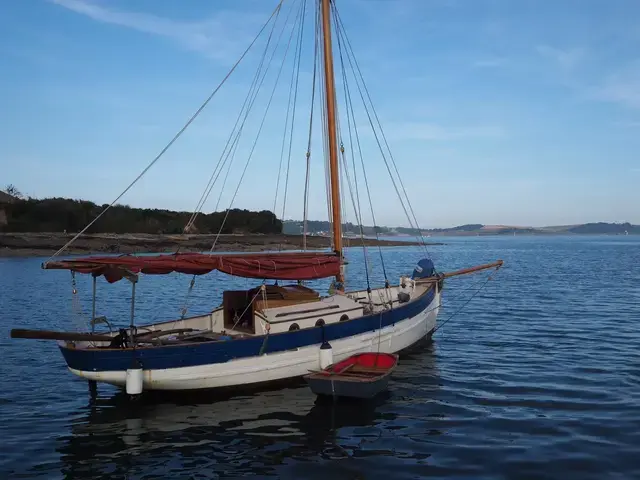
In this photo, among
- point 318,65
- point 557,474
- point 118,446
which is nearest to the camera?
point 557,474

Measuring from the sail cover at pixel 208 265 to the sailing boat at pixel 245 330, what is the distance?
0.10ft

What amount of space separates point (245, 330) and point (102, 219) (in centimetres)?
11972

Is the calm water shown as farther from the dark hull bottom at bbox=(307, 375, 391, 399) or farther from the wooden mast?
the wooden mast

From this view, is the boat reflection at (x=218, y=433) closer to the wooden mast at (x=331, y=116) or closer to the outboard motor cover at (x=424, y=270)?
the wooden mast at (x=331, y=116)

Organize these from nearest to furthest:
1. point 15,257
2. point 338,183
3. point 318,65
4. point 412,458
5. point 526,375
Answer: point 412,458 → point 526,375 → point 338,183 → point 318,65 → point 15,257

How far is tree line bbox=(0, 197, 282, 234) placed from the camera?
120875 millimetres

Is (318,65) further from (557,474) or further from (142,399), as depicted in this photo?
(557,474)

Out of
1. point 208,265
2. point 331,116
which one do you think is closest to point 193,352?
point 208,265

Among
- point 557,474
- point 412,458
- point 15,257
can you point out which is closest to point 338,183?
point 412,458

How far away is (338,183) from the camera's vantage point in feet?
74.5

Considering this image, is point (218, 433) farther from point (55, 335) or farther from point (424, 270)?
point (424, 270)

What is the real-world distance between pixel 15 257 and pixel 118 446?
94.1 metres

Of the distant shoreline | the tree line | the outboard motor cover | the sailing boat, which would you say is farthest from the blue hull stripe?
the tree line

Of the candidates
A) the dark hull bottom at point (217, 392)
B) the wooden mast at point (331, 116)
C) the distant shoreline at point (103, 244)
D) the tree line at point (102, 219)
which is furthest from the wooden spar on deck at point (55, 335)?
the tree line at point (102, 219)
